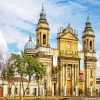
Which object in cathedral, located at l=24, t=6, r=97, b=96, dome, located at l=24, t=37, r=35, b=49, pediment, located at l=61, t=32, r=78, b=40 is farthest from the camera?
dome, located at l=24, t=37, r=35, b=49

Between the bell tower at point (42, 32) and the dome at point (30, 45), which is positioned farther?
the dome at point (30, 45)

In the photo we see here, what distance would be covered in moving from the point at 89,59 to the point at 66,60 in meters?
6.54

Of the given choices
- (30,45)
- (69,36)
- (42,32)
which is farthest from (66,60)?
(30,45)

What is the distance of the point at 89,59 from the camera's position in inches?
3445

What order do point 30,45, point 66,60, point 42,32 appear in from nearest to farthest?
point 42,32
point 66,60
point 30,45

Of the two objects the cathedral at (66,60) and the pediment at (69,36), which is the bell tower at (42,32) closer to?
the cathedral at (66,60)

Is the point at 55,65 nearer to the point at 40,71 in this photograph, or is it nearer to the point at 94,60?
the point at 94,60

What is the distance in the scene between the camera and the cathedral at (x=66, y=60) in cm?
8150

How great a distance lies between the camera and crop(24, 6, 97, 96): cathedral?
81.5 metres

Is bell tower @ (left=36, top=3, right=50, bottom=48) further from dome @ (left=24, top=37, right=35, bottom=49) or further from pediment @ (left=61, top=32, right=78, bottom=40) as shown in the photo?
dome @ (left=24, top=37, right=35, bottom=49)

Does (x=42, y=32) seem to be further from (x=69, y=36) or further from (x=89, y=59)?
(x=89, y=59)

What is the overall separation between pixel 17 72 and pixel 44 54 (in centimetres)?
1643

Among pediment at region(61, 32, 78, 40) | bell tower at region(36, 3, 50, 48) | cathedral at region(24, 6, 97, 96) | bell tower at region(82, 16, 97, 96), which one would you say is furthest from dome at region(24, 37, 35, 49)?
bell tower at region(82, 16, 97, 96)

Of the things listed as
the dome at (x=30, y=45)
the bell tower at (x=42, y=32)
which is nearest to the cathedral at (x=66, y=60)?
the bell tower at (x=42, y=32)
